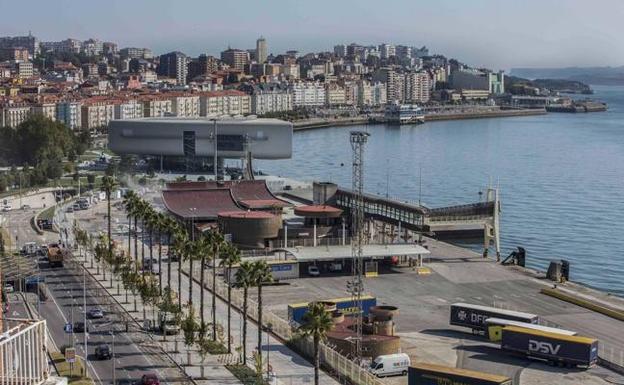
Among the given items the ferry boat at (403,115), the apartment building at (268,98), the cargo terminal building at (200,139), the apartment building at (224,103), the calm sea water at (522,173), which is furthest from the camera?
the ferry boat at (403,115)

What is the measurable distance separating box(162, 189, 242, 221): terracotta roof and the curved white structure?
42.8ft

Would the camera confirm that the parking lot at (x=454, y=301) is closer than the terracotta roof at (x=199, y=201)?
Yes

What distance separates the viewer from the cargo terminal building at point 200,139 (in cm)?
4588

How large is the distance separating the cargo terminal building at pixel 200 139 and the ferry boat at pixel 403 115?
171 ft

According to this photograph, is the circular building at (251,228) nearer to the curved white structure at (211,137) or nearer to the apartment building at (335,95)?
the curved white structure at (211,137)

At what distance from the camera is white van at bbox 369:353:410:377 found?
15.5 m

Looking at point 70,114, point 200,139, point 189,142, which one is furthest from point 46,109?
point 200,139

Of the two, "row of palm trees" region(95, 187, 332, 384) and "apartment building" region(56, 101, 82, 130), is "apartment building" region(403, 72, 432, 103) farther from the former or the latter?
"row of palm trees" region(95, 187, 332, 384)

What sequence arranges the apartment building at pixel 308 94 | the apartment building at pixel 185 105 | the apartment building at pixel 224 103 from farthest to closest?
the apartment building at pixel 308 94, the apartment building at pixel 224 103, the apartment building at pixel 185 105

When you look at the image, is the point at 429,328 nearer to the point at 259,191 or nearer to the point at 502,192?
the point at 259,191

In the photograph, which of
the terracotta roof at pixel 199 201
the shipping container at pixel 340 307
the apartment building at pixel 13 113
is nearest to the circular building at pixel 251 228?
the terracotta roof at pixel 199 201

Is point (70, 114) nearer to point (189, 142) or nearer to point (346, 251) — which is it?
point (189, 142)

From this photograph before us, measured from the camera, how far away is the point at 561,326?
749 inches

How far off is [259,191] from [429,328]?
624 inches
